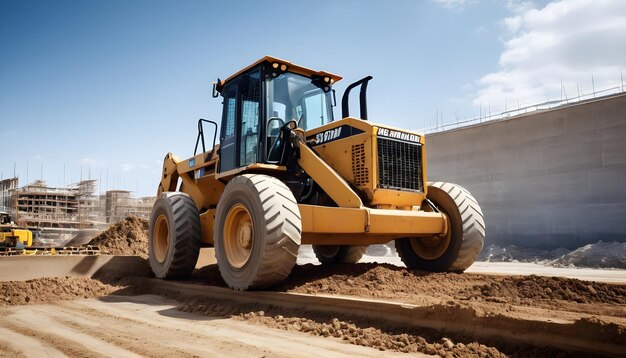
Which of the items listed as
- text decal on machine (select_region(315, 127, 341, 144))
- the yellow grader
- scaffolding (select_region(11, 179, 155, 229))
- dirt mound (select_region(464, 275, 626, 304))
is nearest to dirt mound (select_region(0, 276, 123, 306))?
the yellow grader

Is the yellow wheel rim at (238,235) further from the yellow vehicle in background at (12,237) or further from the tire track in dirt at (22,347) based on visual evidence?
the yellow vehicle in background at (12,237)

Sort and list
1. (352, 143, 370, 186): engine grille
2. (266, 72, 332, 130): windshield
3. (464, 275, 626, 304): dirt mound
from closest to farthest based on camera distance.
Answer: (464, 275, 626, 304): dirt mound
(352, 143, 370, 186): engine grille
(266, 72, 332, 130): windshield

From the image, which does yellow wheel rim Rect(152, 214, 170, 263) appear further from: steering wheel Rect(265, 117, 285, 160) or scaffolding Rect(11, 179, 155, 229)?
scaffolding Rect(11, 179, 155, 229)

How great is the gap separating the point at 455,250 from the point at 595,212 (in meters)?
13.0

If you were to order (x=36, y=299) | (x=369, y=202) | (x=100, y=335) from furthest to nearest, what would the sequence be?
(x=36, y=299) < (x=369, y=202) < (x=100, y=335)

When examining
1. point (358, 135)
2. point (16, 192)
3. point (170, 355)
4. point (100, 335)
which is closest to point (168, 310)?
point (100, 335)

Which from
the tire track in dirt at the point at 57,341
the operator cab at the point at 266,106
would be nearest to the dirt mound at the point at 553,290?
the operator cab at the point at 266,106

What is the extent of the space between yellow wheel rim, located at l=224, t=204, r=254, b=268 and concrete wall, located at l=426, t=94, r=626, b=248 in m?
Result: 14.7

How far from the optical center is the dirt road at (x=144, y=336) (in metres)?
3.57

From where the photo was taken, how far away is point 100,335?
428 centimetres

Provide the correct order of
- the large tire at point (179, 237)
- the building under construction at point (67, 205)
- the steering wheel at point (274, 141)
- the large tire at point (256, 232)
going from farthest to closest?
1. the building under construction at point (67, 205)
2. the large tire at point (179, 237)
3. the steering wheel at point (274, 141)
4. the large tire at point (256, 232)

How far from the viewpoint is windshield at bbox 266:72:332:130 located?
6684 millimetres

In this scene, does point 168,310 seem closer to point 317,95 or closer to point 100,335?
point 100,335

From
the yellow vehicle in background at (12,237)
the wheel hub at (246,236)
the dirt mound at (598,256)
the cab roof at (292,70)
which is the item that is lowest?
the dirt mound at (598,256)
